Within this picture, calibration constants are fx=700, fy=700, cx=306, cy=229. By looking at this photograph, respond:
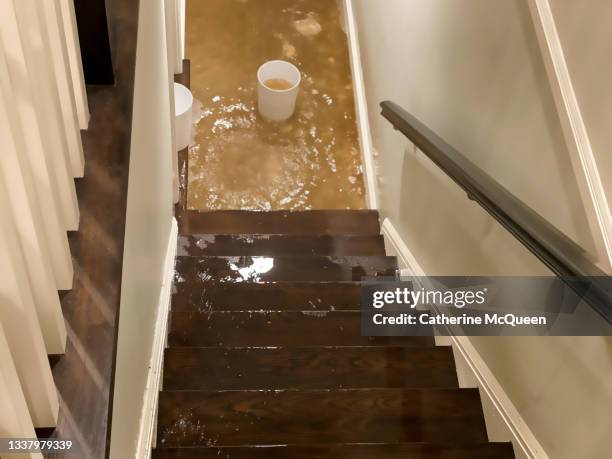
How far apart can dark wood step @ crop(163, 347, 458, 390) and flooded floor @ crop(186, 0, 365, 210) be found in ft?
5.66

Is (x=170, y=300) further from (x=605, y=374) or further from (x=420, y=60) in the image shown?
(x=605, y=374)

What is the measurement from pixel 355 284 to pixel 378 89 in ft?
4.53

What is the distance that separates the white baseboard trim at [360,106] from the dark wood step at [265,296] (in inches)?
42.2

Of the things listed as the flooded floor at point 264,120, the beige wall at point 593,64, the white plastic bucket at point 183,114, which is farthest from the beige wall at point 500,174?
the white plastic bucket at point 183,114

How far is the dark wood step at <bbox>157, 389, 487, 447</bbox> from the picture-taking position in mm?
2568

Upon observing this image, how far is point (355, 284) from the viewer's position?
132 inches

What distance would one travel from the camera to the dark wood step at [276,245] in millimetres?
3725

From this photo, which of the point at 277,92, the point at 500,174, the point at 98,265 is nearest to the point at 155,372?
the point at 98,265

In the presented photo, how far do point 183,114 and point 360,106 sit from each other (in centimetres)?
120

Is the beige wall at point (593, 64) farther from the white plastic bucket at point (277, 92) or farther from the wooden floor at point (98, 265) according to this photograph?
the white plastic bucket at point (277, 92)

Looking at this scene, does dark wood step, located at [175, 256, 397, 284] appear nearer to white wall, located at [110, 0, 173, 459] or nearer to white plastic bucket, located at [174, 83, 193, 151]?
white wall, located at [110, 0, 173, 459]

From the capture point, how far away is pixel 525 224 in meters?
1.95

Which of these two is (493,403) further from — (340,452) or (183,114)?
(183,114)

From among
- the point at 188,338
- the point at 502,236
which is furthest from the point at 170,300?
the point at 502,236
